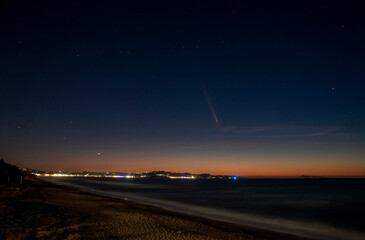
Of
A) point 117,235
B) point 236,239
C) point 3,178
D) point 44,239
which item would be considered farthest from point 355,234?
point 3,178

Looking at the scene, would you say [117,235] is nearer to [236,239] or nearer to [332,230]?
[236,239]

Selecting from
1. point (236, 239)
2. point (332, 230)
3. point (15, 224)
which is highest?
point (15, 224)

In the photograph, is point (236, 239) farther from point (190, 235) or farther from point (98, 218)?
point (98, 218)

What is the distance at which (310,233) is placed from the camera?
17766mm

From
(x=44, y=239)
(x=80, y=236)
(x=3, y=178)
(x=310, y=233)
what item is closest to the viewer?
(x=44, y=239)

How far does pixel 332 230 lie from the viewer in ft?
63.0

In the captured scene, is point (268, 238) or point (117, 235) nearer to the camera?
point (117, 235)

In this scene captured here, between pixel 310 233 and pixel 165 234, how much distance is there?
1109 centimetres

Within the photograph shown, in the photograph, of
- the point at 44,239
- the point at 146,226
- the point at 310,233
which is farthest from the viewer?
the point at 310,233

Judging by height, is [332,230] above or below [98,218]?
below

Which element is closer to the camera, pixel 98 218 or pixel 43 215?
pixel 43 215

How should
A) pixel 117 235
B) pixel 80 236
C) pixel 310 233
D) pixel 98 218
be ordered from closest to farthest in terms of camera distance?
pixel 80 236
pixel 117 235
pixel 98 218
pixel 310 233

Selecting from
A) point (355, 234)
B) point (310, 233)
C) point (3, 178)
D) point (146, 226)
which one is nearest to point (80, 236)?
point (146, 226)

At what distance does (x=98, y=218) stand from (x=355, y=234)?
626 inches
